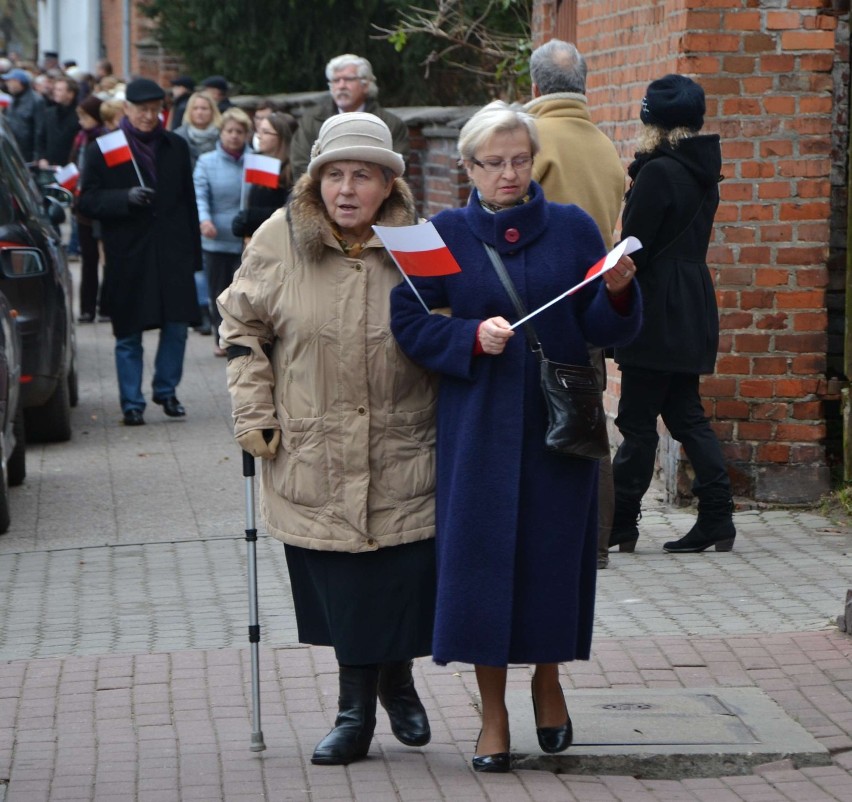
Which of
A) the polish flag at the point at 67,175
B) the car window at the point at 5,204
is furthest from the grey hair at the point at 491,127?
the polish flag at the point at 67,175

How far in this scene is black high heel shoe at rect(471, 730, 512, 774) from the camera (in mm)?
4953

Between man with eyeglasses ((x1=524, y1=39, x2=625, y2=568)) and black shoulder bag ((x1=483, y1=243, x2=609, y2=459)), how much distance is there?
2074mm

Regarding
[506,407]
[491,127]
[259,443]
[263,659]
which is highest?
[491,127]

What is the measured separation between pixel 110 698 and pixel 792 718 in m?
2.14

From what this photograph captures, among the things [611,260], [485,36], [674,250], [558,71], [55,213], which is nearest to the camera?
[611,260]

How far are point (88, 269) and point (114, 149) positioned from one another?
17.5 ft

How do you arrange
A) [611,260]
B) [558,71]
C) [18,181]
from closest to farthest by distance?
[611,260] < [558,71] < [18,181]

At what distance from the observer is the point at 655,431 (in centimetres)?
755

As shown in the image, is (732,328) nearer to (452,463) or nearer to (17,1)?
(452,463)

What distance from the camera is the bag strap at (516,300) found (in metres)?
4.82

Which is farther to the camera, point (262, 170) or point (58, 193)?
point (58, 193)

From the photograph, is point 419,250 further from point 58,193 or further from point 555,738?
point 58,193

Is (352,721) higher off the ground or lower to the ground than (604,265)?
lower

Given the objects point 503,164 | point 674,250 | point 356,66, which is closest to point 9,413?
point 356,66
